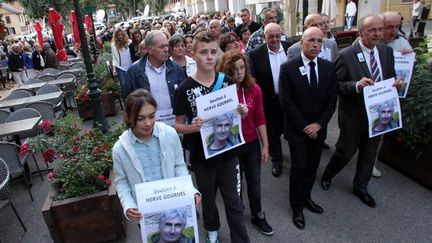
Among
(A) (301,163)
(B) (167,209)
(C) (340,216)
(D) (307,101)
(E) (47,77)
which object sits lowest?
(C) (340,216)

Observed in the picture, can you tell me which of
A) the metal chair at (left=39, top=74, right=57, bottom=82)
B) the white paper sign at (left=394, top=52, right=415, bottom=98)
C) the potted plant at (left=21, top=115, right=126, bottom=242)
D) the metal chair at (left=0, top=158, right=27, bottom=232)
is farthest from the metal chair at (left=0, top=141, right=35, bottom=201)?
the metal chair at (left=39, top=74, right=57, bottom=82)

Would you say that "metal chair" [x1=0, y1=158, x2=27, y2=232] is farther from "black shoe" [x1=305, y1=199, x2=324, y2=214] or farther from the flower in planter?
"black shoe" [x1=305, y1=199, x2=324, y2=214]

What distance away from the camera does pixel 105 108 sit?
8.62m

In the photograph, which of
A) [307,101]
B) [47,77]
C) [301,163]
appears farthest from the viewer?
[47,77]

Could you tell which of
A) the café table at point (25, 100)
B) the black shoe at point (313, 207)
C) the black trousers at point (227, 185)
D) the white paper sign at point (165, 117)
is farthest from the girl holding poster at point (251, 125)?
the café table at point (25, 100)

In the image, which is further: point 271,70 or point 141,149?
point 271,70

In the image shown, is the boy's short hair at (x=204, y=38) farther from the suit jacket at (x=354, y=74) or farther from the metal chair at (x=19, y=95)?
the metal chair at (x=19, y=95)

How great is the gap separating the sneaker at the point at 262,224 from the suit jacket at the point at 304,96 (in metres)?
0.95

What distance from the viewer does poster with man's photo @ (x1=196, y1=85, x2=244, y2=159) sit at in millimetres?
2523

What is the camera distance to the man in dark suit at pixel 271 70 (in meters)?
4.22

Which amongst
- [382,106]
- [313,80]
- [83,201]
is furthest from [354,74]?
[83,201]

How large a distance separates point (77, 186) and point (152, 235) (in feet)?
5.79

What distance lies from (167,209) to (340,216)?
2.42 meters

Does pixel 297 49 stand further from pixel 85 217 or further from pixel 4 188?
pixel 4 188
